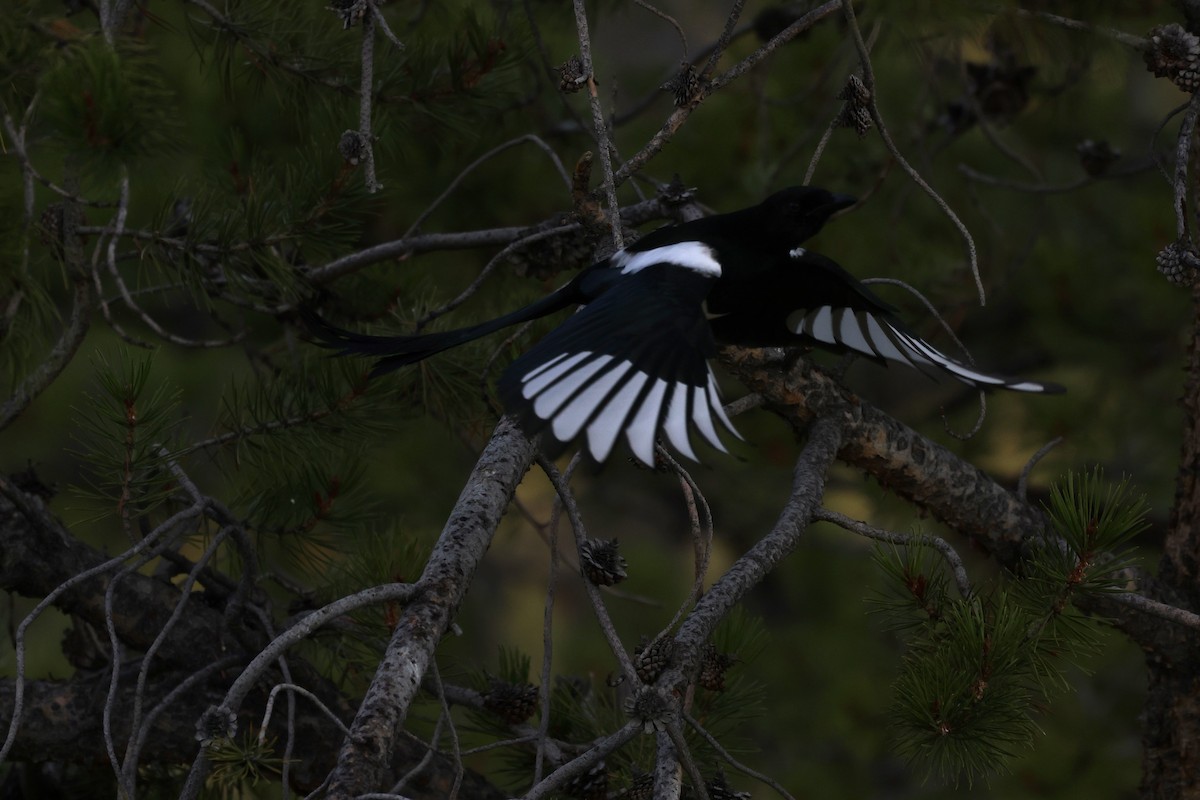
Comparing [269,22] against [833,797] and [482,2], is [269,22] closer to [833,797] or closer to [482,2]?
[482,2]

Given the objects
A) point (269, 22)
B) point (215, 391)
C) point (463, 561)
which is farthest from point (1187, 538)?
point (215, 391)

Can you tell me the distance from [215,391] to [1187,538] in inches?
99.4

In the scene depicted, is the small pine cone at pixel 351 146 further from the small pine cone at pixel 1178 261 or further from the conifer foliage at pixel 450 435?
the small pine cone at pixel 1178 261

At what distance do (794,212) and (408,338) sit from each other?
1.75ft

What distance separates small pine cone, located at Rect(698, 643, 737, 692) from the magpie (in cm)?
35

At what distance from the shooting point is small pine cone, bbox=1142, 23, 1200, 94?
1512 millimetres

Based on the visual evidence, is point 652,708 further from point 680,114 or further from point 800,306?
point 800,306

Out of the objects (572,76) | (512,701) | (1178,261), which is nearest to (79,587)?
(512,701)

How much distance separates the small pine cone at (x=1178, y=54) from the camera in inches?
59.5

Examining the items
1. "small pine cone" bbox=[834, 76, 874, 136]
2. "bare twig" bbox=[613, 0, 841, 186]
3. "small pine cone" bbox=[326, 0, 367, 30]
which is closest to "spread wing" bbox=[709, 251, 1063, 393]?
"small pine cone" bbox=[834, 76, 874, 136]

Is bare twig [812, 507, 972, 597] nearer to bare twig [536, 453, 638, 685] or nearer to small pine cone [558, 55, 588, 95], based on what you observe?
bare twig [536, 453, 638, 685]

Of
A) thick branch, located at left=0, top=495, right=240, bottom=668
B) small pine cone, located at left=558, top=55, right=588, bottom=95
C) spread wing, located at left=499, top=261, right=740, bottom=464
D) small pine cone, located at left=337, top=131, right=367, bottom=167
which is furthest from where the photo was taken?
thick branch, located at left=0, top=495, right=240, bottom=668

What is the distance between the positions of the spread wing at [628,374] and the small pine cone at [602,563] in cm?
18

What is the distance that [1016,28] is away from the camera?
2156mm
